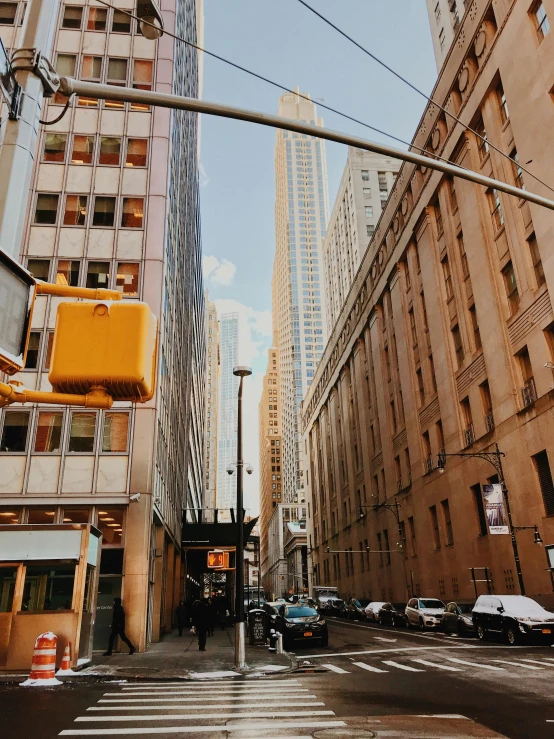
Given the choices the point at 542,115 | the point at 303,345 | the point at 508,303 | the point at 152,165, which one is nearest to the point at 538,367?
the point at 508,303

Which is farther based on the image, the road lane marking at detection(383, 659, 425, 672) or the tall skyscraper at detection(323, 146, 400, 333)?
the tall skyscraper at detection(323, 146, 400, 333)

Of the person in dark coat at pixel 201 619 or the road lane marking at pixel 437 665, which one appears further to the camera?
the person in dark coat at pixel 201 619

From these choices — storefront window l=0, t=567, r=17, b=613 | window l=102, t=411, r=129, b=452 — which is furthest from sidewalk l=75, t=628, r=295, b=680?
window l=102, t=411, r=129, b=452

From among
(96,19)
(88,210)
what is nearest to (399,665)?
(88,210)

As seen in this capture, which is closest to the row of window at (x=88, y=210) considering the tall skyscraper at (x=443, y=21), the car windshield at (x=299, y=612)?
the car windshield at (x=299, y=612)

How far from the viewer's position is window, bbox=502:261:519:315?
117 ft

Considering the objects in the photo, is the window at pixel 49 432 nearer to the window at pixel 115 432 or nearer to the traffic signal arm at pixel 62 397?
the window at pixel 115 432

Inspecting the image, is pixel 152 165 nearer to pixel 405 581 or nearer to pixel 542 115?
pixel 542 115

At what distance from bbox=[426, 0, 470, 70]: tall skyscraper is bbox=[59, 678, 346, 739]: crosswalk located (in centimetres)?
5947

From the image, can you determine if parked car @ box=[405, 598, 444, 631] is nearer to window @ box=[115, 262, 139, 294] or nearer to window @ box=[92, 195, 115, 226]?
window @ box=[115, 262, 139, 294]

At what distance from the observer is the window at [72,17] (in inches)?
1316

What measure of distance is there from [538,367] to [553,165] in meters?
10.3

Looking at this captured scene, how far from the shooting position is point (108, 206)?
30.0m

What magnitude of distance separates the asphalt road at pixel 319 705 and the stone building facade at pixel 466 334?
18.8 metres
